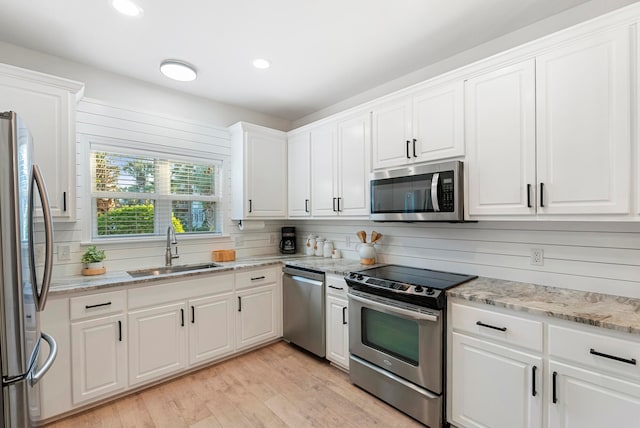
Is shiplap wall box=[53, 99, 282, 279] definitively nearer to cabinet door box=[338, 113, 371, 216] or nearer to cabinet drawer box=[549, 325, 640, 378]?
cabinet door box=[338, 113, 371, 216]

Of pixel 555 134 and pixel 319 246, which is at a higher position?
pixel 555 134

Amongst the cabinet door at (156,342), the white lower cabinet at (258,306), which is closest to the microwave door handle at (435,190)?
the white lower cabinet at (258,306)

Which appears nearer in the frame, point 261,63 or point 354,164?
point 261,63

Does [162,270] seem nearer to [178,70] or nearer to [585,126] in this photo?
[178,70]

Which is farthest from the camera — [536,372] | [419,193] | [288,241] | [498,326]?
[288,241]

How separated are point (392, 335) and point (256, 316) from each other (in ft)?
4.88

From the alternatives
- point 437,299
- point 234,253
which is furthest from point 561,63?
point 234,253

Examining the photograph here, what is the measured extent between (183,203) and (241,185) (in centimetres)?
64

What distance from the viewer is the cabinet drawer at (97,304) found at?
214cm

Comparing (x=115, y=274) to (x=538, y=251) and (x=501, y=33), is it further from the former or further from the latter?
(x=501, y=33)

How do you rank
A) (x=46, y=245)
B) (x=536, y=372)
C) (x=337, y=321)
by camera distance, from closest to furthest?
(x=46, y=245)
(x=536, y=372)
(x=337, y=321)

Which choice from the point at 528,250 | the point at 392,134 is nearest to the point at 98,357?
the point at 392,134

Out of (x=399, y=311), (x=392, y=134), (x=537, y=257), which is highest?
(x=392, y=134)

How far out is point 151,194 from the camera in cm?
309
